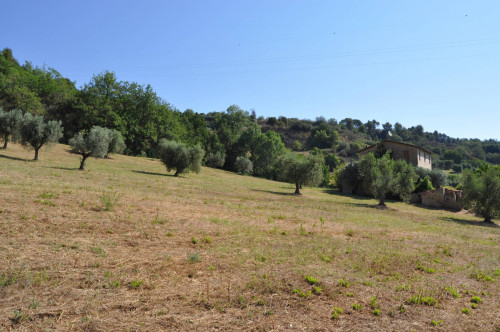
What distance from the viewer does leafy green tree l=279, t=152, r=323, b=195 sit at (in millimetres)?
40375

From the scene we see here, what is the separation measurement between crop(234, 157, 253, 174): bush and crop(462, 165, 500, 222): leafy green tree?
Answer: 2269 inches

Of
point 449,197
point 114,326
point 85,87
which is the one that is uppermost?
point 85,87

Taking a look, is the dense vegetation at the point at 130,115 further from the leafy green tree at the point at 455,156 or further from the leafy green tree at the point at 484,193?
the leafy green tree at the point at 455,156

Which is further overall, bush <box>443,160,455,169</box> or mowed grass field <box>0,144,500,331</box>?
bush <box>443,160,455,169</box>

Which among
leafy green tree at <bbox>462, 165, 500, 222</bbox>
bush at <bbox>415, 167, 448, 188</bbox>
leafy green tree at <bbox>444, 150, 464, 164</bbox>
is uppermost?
leafy green tree at <bbox>444, 150, 464, 164</bbox>

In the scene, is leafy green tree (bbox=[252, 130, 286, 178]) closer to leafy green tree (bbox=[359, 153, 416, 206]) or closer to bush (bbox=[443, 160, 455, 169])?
leafy green tree (bbox=[359, 153, 416, 206])

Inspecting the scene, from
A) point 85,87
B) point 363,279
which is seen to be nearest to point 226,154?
point 85,87

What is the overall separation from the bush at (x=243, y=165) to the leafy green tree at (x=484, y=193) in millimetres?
57628

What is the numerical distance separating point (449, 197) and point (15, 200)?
52655 mm

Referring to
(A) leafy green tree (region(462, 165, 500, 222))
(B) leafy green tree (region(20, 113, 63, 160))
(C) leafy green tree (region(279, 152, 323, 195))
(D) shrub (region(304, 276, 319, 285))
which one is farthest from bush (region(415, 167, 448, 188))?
(B) leafy green tree (region(20, 113, 63, 160))

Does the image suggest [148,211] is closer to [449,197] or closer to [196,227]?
[196,227]

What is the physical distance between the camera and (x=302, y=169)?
4066 centimetres

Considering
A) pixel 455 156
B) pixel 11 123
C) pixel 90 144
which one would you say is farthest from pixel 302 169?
pixel 455 156

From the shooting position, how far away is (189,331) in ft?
17.3
